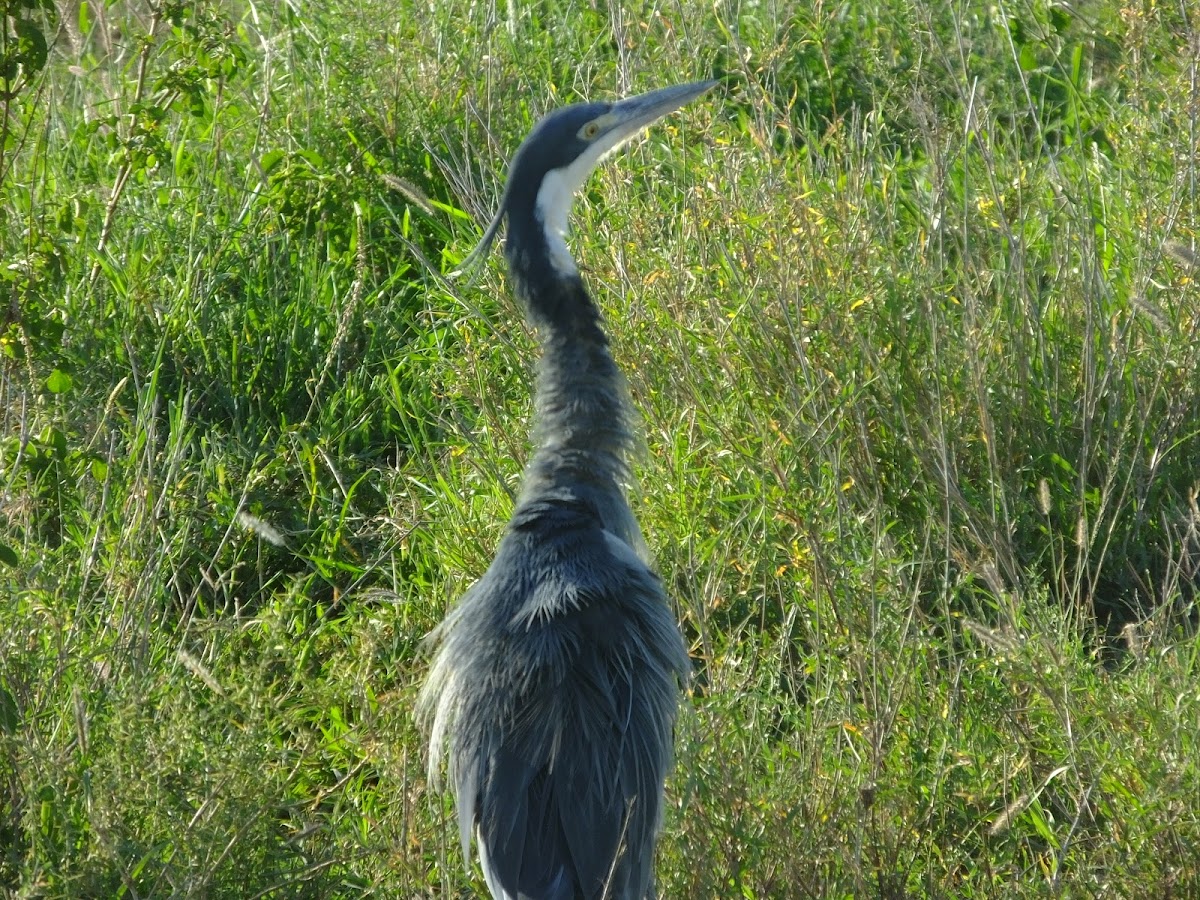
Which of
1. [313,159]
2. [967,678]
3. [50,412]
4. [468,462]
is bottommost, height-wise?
[967,678]

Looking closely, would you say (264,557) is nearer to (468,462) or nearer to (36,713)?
(468,462)

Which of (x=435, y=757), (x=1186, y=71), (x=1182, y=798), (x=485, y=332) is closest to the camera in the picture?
(x=1182, y=798)

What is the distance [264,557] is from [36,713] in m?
1.41

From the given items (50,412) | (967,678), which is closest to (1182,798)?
(967,678)

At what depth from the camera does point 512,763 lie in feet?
10.3

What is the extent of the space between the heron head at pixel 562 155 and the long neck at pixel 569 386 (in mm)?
44

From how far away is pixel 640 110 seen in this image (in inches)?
156

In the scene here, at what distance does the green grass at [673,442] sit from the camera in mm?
3299

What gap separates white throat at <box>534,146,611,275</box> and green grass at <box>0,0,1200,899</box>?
0.60 metres

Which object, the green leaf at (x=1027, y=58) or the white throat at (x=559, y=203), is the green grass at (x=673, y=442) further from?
the white throat at (x=559, y=203)

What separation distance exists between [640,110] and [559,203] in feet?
1.36

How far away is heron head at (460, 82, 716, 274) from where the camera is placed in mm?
3641

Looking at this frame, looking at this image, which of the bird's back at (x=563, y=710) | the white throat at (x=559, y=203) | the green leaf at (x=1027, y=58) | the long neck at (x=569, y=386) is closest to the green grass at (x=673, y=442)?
the green leaf at (x=1027, y=58)

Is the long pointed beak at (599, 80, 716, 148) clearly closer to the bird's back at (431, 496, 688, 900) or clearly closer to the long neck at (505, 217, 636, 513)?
the long neck at (505, 217, 636, 513)
